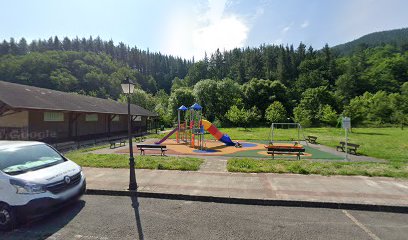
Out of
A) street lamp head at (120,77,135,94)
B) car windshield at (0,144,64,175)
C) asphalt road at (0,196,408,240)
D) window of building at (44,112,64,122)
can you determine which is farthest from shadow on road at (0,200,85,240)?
window of building at (44,112,64,122)

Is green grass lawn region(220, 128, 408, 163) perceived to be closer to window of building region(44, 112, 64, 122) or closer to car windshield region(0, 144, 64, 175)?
car windshield region(0, 144, 64, 175)

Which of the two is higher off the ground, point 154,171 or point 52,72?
point 52,72

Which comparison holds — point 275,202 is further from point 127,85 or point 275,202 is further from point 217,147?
point 217,147

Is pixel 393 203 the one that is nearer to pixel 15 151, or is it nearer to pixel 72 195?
pixel 72 195

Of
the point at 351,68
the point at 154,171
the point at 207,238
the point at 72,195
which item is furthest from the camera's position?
the point at 351,68

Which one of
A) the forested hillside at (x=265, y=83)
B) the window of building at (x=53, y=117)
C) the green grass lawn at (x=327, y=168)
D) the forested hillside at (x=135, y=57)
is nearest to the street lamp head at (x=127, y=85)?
the green grass lawn at (x=327, y=168)

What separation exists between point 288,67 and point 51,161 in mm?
87314

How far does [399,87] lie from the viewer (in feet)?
235

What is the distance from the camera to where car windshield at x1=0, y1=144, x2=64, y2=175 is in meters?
5.56

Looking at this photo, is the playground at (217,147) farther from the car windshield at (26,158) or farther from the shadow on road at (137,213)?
the car windshield at (26,158)

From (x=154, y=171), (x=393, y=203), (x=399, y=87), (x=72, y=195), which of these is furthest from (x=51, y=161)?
(x=399, y=87)

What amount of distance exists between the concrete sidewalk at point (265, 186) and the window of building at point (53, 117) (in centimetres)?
1280

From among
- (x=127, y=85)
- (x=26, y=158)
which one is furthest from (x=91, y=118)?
(x=26, y=158)

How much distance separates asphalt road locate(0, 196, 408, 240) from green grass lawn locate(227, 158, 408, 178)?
11.5 feet
